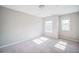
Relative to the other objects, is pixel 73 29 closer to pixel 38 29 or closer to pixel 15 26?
pixel 38 29

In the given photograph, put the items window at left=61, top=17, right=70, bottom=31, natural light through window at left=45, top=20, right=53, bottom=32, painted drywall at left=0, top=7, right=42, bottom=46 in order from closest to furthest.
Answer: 1. painted drywall at left=0, top=7, right=42, bottom=46
2. window at left=61, top=17, right=70, bottom=31
3. natural light through window at left=45, top=20, right=53, bottom=32

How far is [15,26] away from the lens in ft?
12.1

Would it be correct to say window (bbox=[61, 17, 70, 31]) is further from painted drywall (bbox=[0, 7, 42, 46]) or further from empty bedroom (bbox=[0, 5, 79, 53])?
painted drywall (bbox=[0, 7, 42, 46])

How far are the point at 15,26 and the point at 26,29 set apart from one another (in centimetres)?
95

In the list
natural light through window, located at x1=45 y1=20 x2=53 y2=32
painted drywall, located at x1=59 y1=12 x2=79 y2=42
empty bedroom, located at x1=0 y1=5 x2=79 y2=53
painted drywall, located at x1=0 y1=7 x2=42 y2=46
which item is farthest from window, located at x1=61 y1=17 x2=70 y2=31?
painted drywall, located at x1=0 y1=7 x2=42 y2=46

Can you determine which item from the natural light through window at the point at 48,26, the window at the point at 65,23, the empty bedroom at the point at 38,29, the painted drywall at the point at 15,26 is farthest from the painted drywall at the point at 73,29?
the painted drywall at the point at 15,26

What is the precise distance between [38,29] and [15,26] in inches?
98.5

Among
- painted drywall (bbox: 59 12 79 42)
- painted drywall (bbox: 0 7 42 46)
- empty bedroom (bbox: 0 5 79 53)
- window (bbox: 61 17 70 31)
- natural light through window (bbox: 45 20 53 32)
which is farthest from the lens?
natural light through window (bbox: 45 20 53 32)

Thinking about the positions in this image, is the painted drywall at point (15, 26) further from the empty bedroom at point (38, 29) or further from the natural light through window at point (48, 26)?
the natural light through window at point (48, 26)

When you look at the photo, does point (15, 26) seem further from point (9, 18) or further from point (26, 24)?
point (26, 24)

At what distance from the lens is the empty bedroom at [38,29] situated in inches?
117

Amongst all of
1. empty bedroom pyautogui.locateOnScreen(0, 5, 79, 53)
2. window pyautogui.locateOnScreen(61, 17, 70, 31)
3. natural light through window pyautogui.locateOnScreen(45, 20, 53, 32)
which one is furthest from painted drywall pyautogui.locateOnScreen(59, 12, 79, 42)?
natural light through window pyautogui.locateOnScreen(45, 20, 53, 32)

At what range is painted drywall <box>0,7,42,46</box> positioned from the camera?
3106 mm

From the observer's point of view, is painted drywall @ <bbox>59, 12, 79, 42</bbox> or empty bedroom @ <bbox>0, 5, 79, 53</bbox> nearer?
empty bedroom @ <bbox>0, 5, 79, 53</bbox>
